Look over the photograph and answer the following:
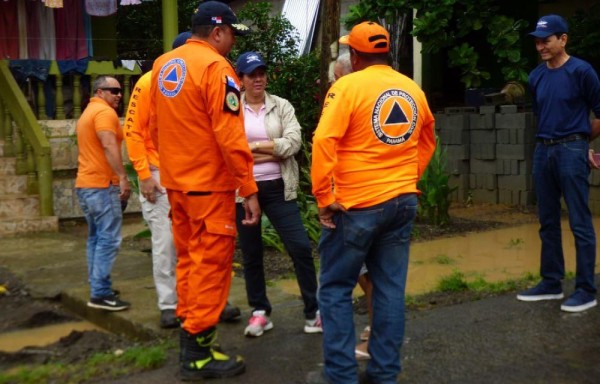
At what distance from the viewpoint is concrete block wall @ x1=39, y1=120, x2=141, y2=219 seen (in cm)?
1066

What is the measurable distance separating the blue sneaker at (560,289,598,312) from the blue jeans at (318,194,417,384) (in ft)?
6.23

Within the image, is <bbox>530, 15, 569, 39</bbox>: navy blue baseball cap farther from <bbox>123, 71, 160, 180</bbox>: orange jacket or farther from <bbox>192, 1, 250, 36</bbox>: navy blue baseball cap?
<bbox>123, 71, 160, 180</bbox>: orange jacket

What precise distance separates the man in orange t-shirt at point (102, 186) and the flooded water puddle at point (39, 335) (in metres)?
0.22

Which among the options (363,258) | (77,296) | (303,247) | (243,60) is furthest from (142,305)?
(363,258)

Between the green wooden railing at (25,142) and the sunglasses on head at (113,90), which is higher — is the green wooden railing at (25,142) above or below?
below

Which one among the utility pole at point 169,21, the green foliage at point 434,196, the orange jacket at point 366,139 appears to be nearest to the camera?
the orange jacket at point 366,139

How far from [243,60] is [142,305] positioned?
1982 millimetres

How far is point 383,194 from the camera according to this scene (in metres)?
4.18

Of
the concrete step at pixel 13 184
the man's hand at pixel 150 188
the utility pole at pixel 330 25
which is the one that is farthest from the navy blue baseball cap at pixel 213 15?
the concrete step at pixel 13 184

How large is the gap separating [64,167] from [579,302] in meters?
7.26

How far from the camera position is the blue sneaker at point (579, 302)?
18.7 feet

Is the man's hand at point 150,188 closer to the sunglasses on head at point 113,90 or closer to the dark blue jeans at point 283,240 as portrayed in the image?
the dark blue jeans at point 283,240

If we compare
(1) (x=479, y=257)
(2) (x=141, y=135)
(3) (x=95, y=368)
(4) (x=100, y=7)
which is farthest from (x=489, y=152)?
(3) (x=95, y=368)

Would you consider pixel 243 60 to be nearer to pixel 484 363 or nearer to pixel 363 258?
pixel 363 258
